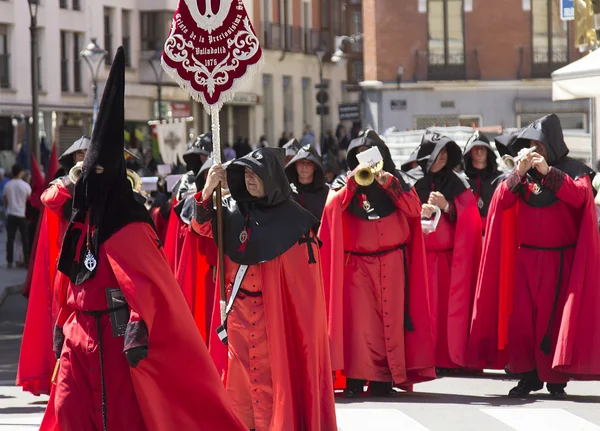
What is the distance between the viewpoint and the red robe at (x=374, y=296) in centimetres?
1162

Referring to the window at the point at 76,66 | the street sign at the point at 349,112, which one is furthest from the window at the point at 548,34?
the window at the point at 76,66

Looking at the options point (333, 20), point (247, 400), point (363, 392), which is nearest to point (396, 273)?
point (363, 392)

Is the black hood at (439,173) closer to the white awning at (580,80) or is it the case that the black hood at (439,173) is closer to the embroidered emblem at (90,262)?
the white awning at (580,80)

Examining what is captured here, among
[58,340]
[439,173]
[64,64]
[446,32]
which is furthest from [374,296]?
[64,64]

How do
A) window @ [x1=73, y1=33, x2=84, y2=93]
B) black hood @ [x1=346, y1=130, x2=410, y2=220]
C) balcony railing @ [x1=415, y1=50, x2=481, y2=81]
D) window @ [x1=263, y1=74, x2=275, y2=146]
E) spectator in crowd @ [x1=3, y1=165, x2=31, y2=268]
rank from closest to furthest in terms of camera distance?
black hood @ [x1=346, y1=130, x2=410, y2=220] < spectator in crowd @ [x1=3, y1=165, x2=31, y2=268] < balcony railing @ [x1=415, y1=50, x2=481, y2=81] < window @ [x1=73, y1=33, x2=84, y2=93] < window @ [x1=263, y1=74, x2=275, y2=146]

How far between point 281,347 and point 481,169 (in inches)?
202

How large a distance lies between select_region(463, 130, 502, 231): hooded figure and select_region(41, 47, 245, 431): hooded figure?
6.35 metres

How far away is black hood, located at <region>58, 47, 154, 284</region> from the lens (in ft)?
24.8

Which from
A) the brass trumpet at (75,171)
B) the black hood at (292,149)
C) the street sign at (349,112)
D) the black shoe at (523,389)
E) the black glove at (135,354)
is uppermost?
the street sign at (349,112)

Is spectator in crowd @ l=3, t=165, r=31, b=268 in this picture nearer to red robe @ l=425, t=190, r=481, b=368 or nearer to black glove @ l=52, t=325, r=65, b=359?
red robe @ l=425, t=190, r=481, b=368

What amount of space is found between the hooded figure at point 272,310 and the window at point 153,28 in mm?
45982

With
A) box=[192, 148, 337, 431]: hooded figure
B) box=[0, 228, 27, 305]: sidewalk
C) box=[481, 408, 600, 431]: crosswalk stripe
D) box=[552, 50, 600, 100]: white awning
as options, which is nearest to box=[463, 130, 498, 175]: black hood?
box=[552, 50, 600, 100]: white awning

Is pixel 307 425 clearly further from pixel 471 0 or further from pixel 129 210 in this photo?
pixel 471 0

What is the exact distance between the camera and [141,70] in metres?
54.4
